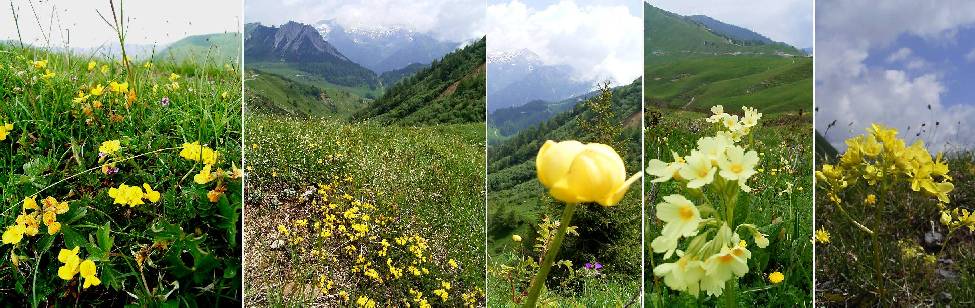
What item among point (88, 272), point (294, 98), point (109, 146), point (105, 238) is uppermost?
point (294, 98)

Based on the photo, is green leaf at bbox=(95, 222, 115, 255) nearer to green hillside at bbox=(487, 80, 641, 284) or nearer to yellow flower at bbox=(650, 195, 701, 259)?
green hillside at bbox=(487, 80, 641, 284)

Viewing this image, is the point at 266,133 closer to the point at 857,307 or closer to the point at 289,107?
the point at 289,107

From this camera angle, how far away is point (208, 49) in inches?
115

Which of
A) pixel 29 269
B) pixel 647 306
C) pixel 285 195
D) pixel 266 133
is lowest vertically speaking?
pixel 647 306

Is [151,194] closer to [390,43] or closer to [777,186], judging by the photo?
[390,43]

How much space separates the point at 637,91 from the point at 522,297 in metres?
0.95

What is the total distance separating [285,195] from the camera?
9.56 ft

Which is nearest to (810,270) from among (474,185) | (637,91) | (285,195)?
(637,91)

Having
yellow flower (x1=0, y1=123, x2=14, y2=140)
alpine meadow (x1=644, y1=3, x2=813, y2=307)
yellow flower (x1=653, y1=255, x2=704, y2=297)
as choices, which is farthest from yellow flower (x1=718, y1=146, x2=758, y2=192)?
yellow flower (x1=0, y1=123, x2=14, y2=140)

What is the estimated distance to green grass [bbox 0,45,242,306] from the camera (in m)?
2.44

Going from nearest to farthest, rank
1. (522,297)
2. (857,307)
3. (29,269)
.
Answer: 1. (29,269)
2. (857,307)
3. (522,297)

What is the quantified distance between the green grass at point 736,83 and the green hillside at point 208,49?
1.62 meters

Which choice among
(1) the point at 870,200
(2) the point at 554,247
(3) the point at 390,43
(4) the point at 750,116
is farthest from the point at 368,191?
(2) the point at 554,247

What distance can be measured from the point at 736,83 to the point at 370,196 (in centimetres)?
150
